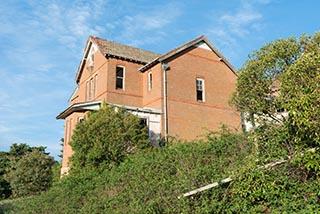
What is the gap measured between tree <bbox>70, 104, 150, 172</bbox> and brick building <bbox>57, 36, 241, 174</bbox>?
13.1 ft

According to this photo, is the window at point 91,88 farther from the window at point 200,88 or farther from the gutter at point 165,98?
the window at point 200,88

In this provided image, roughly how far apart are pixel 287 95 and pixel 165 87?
15.3m

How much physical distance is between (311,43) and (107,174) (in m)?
6.93

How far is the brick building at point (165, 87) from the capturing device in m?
21.7

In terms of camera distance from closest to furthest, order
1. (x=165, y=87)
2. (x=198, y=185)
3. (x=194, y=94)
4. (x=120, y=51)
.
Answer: (x=198, y=185) < (x=165, y=87) < (x=194, y=94) < (x=120, y=51)

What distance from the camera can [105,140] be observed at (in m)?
15.4

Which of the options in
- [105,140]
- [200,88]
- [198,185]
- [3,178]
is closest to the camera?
[198,185]

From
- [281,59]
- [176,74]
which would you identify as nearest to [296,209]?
[281,59]

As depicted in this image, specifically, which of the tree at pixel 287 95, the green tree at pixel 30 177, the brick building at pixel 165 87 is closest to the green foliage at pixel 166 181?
the tree at pixel 287 95

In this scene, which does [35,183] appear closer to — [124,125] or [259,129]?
[124,125]

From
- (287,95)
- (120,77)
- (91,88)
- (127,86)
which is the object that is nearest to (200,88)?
(127,86)

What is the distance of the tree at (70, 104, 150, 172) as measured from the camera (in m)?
15.2

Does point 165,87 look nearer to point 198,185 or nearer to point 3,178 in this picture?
point 198,185

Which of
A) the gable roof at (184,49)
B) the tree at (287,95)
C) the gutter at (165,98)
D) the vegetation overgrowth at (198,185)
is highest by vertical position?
the gable roof at (184,49)
